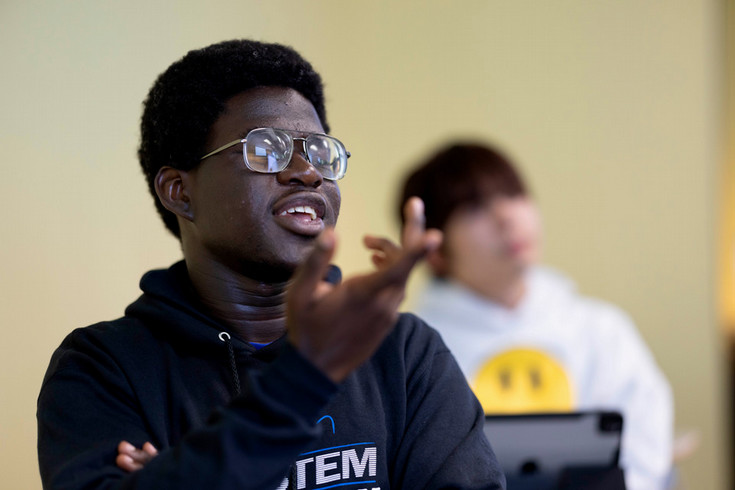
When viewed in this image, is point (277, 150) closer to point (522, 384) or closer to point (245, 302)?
point (245, 302)

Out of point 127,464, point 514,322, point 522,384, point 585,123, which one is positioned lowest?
point 522,384

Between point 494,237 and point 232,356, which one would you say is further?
point 494,237

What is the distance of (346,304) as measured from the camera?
838 millimetres

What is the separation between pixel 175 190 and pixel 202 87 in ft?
0.58

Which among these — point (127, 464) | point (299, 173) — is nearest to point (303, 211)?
point (299, 173)

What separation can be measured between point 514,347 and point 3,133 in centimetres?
203

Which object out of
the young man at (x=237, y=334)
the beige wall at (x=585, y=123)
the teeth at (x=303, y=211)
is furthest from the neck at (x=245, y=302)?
the beige wall at (x=585, y=123)

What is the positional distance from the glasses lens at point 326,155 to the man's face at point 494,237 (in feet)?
5.68

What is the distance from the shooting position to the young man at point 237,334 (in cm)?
111

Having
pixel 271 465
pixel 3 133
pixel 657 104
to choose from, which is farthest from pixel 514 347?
pixel 271 465

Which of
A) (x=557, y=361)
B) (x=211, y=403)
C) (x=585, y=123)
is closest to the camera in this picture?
(x=211, y=403)

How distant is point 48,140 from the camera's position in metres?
1.81

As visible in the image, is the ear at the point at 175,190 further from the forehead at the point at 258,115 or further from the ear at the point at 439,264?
the ear at the point at 439,264

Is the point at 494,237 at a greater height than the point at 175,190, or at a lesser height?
lesser
